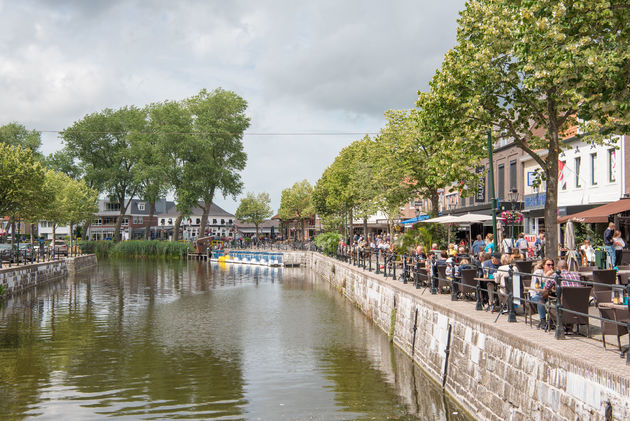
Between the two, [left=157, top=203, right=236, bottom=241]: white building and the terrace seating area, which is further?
[left=157, top=203, right=236, bottom=241]: white building

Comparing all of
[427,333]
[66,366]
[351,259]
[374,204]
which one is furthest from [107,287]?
[427,333]

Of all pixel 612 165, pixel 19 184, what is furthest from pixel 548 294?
pixel 19 184

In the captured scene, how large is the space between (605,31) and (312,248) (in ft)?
149

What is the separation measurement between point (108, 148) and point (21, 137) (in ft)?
39.3

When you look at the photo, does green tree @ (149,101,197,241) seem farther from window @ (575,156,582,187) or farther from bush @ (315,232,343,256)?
window @ (575,156,582,187)

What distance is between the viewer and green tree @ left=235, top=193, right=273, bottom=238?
3740 inches

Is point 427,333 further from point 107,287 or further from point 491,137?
point 107,287

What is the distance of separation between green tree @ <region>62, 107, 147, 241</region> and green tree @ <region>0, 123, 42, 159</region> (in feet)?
15.9

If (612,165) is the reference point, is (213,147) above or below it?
above

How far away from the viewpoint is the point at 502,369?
335 inches

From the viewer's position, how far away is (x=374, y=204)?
3547cm

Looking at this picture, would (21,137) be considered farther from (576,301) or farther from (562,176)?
(576,301)

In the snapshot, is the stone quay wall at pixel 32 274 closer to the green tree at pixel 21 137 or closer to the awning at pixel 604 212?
the awning at pixel 604 212

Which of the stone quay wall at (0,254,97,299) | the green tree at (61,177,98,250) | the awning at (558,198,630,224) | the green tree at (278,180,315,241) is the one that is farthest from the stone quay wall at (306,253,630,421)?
the green tree at (278,180,315,241)
